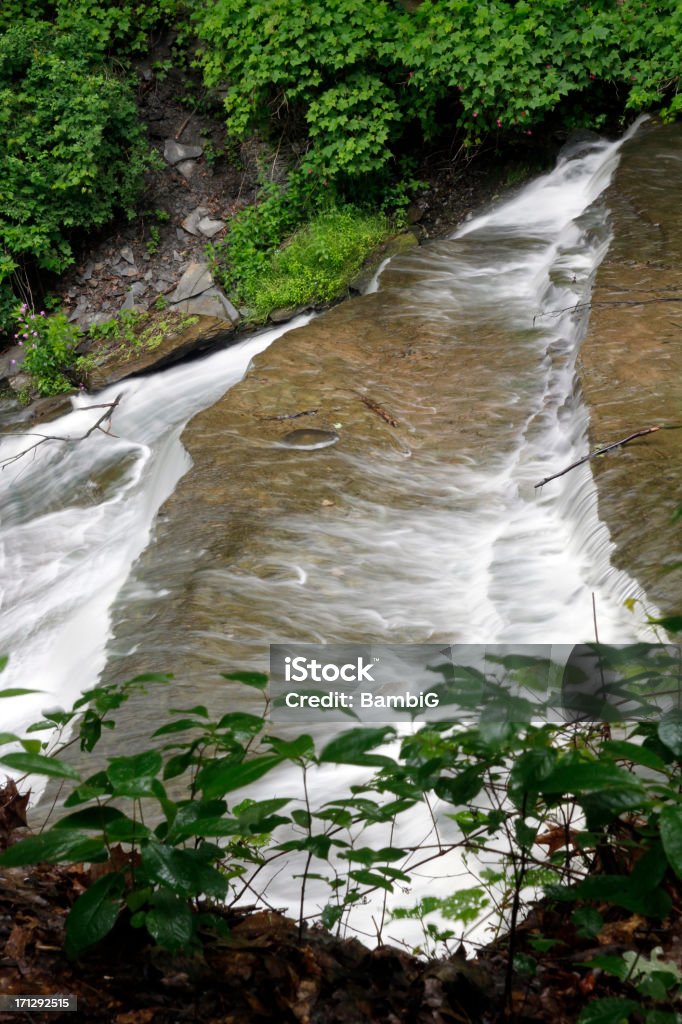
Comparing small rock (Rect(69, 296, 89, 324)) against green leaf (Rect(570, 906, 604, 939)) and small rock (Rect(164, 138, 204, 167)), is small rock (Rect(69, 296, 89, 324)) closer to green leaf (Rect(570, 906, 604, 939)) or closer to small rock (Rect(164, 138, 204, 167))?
small rock (Rect(164, 138, 204, 167))

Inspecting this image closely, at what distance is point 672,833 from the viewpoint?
4.52 ft

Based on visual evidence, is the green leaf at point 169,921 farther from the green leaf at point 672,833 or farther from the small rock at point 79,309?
the small rock at point 79,309

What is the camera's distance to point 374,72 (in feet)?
33.7

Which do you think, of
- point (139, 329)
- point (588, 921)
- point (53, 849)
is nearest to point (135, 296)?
point (139, 329)

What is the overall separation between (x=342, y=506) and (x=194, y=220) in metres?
7.83

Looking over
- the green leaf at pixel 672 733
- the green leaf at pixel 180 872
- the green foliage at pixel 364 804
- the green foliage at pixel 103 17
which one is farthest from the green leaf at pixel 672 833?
the green foliage at pixel 103 17

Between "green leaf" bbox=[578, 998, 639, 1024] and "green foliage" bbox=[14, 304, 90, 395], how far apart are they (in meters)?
9.29

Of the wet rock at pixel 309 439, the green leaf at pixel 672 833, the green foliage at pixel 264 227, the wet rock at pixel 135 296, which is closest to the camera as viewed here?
the green leaf at pixel 672 833

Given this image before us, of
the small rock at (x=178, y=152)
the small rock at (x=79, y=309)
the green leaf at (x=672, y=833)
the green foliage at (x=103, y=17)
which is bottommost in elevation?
the small rock at (x=79, y=309)

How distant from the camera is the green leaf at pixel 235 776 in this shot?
5.11 feet

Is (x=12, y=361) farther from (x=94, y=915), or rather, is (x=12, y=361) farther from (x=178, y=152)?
(x=94, y=915)

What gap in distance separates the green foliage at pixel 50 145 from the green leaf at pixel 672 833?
34.5ft

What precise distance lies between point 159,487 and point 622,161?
6.29 meters

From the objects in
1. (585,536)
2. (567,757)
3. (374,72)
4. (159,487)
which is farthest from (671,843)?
(374,72)
